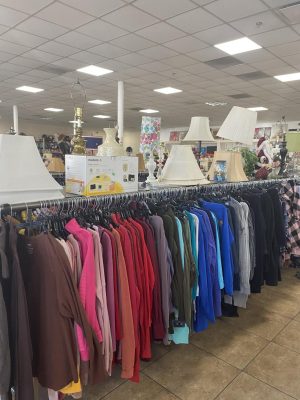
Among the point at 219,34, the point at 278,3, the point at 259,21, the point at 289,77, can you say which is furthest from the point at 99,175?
the point at 289,77

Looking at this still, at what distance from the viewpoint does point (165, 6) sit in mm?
3430

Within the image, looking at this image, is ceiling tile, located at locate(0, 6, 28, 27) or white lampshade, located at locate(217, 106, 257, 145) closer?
white lampshade, located at locate(217, 106, 257, 145)

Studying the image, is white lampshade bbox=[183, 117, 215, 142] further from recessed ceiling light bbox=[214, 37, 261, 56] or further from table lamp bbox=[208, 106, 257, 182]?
recessed ceiling light bbox=[214, 37, 261, 56]

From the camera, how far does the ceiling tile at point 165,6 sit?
334 centimetres

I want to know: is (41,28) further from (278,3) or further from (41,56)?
(278,3)

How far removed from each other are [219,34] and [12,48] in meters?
3.33

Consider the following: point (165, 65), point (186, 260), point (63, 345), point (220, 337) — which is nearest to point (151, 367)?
point (220, 337)

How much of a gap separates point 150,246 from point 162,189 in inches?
19.9

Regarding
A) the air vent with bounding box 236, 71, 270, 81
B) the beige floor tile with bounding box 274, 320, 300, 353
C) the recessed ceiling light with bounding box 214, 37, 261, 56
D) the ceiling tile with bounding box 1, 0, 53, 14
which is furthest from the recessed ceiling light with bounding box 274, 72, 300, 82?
the beige floor tile with bounding box 274, 320, 300, 353

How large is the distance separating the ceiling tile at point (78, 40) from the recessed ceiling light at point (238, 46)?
1.91 m

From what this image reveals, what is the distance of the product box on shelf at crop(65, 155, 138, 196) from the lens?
1774 mm

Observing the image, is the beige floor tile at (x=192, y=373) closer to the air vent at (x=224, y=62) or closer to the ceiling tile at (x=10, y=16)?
the ceiling tile at (x=10, y=16)

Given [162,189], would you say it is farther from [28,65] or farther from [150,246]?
[28,65]

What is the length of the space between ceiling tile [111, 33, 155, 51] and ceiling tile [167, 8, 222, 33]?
2.24ft
